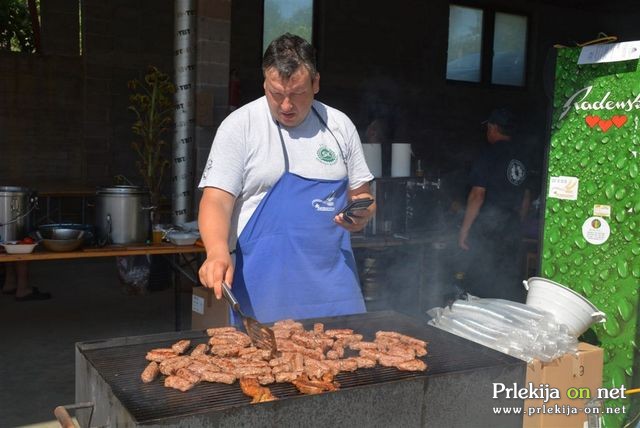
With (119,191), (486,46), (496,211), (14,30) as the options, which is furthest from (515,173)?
(14,30)

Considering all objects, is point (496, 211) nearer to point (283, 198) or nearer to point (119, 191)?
point (119, 191)

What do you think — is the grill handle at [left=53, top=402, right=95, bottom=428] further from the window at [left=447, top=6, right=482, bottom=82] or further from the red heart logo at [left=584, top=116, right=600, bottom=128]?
the window at [left=447, top=6, right=482, bottom=82]

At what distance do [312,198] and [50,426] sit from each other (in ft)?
8.30

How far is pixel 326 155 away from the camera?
2809 millimetres

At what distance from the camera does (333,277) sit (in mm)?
2816

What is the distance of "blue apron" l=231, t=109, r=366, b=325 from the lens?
2689 millimetres

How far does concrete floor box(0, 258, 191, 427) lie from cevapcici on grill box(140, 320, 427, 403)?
7.73ft

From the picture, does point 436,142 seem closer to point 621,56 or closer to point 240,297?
point 621,56

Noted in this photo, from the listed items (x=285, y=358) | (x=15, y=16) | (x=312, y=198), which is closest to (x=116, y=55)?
(x=15, y=16)

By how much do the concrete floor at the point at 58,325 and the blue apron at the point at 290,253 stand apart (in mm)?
2279

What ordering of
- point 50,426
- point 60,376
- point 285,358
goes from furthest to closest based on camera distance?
1. point 60,376
2. point 50,426
3. point 285,358

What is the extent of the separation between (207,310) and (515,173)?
9.55 ft

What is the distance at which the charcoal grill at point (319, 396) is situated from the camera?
72.9 inches

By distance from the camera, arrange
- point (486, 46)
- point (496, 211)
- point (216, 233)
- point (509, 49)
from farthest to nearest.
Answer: point (509, 49)
point (486, 46)
point (496, 211)
point (216, 233)
